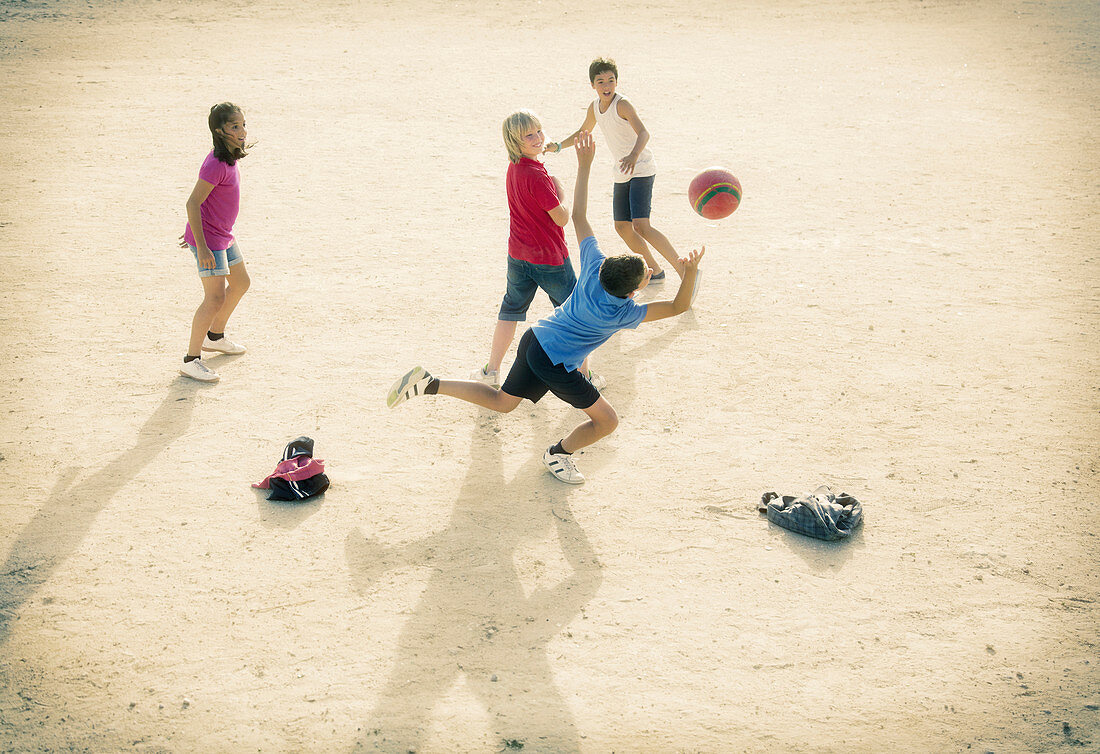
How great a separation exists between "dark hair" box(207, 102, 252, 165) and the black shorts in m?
2.71

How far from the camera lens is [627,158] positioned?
24.8ft

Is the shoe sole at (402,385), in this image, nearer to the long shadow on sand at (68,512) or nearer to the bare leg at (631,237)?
the long shadow on sand at (68,512)

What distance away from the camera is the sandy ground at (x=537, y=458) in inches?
164

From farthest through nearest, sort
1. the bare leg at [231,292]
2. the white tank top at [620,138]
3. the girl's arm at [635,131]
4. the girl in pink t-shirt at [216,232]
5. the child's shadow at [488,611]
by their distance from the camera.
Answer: the white tank top at [620,138], the girl's arm at [635,131], the bare leg at [231,292], the girl in pink t-shirt at [216,232], the child's shadow at [488,611]

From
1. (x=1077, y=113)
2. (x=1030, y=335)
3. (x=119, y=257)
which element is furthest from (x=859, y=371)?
(x=1077, y=113)

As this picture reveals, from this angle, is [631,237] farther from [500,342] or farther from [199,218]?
[199,218]

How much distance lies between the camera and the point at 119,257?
8.55 meters

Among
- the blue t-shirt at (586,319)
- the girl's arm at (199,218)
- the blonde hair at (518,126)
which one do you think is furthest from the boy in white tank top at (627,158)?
the girl's arm at (199,218)

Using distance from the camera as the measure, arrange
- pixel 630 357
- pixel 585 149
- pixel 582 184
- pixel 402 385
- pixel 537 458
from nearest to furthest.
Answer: pixel 402 385
pixel 585 149
pixel 582 184
pixel 537 458
pixel 630 357

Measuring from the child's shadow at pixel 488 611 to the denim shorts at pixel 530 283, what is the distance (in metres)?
1.27

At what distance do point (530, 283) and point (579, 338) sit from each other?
4.19 feet

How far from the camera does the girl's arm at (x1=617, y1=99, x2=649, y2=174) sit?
7469 mm

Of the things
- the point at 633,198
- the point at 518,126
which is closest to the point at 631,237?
the point at 633,198

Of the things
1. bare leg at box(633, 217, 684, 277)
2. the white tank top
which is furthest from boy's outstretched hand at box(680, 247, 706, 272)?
bare leg at box(633, 217, 684, 277)
